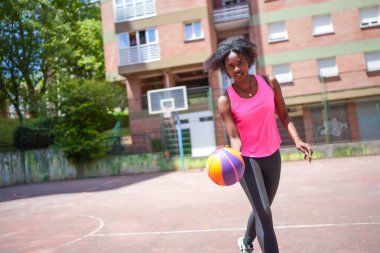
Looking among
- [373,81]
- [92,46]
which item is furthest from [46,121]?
[373,81]

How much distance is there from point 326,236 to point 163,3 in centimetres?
2076

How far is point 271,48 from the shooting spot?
905 inches

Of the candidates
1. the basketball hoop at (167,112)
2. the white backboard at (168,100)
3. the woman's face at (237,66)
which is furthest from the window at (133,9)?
the woman's face at (237,66)

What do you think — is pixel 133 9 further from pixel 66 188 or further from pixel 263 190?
pixel 263 190

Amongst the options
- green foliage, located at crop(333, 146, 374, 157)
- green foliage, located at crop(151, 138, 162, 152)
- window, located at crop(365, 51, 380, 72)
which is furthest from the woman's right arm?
window, located at crop(365, 51, 380, 72)

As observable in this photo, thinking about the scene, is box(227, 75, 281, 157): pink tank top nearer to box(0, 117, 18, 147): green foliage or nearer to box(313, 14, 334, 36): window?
box(0, 117, 18, 147): green foliage

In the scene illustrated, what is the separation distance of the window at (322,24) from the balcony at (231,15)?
4.60 metres

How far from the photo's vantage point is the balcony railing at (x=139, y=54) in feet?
72.9

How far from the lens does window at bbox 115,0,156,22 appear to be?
22500 millimetres

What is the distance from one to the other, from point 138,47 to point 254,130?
2065cm

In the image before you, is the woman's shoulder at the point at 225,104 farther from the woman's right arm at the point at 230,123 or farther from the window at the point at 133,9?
the window at the point at 133,9

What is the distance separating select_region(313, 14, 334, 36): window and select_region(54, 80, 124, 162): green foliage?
1509 cm

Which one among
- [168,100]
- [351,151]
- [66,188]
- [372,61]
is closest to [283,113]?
[66,188]

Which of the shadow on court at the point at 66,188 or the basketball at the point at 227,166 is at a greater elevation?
the basketball at the point at 227,166
